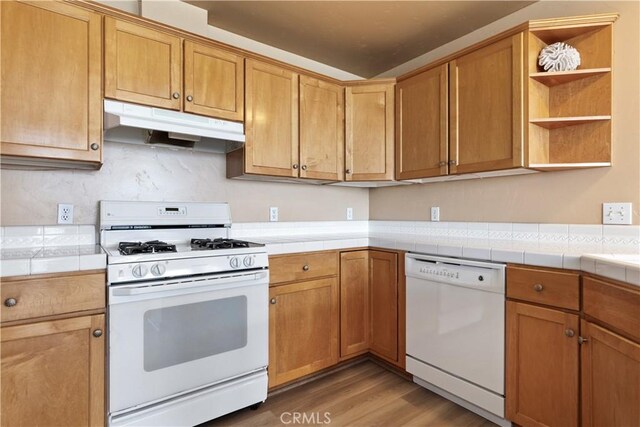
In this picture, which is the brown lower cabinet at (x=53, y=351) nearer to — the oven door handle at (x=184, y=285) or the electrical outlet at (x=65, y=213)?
the oven door handle at (x=184, y=285)

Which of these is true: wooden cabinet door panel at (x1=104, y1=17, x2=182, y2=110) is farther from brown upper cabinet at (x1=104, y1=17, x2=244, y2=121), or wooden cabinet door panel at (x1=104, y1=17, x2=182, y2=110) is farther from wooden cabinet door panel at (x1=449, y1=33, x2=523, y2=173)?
wooden cabinet door panel at (x1=449, y1=33, x2=523, y2=173)

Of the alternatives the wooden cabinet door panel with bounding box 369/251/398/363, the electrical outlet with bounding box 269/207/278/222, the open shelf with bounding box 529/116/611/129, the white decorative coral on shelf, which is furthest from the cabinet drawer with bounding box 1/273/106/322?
the white decorative coral on shelf

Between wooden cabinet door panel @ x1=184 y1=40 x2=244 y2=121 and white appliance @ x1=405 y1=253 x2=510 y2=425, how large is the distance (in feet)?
5.02

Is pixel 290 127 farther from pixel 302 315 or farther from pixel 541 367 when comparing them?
pixel 541 367

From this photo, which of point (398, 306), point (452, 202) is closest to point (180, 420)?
point (398, 306)

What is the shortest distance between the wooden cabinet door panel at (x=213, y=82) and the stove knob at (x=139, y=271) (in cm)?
93

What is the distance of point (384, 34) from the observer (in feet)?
8.23

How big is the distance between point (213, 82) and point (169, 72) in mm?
249

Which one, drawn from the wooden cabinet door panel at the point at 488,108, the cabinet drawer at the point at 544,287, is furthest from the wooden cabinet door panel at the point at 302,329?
Result: the wooden cabinet door panel at the point at 488,108

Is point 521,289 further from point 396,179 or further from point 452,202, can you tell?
point 396,179

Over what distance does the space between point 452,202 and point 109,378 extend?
2.39 meters

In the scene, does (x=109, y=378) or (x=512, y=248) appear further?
(x=512, y=248)

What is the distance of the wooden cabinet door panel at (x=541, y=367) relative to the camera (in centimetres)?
147

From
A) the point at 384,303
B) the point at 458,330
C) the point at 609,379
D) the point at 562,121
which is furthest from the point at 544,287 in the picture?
the point at 384,303
